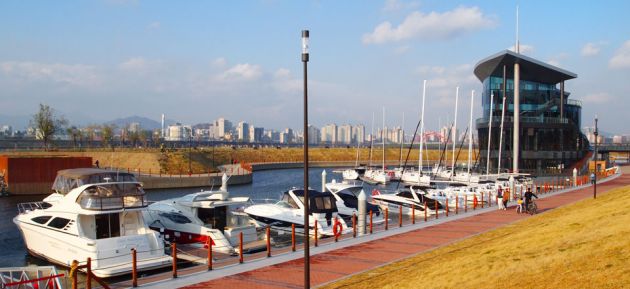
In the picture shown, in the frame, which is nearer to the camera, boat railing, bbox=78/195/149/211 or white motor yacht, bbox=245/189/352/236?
boat railing, bbox=78/195/149/211

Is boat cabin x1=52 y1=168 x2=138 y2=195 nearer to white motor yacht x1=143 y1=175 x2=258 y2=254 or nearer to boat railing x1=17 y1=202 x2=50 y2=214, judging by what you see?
boat railing x1=17 y1=202 x2=50 y2=214

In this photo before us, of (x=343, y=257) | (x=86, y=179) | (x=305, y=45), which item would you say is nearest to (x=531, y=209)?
(x=343, y=257)

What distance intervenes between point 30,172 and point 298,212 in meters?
39.0

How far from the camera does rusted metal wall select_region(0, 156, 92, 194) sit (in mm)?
53344

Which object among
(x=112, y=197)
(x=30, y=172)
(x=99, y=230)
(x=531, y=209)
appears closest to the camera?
(x=112, y=197)

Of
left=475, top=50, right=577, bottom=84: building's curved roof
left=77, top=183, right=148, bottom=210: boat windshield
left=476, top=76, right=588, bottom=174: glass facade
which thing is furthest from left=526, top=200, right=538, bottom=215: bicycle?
left=475, top=50, right=577, bottom=84: building's curved roof

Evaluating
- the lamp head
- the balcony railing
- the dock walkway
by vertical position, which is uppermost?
the balcony railing

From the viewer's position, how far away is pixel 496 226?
25.4m

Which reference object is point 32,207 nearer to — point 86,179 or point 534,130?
point 86,179

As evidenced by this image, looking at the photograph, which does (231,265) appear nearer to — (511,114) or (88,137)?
(511,114)

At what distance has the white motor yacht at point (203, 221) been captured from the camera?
23516 millimetres

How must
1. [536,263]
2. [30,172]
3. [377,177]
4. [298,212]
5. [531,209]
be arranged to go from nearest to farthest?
[536,263] → [298,212] → [531,209] → [30,172] → [377,177]

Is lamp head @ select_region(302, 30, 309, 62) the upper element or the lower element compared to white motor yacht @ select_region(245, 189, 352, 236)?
upper

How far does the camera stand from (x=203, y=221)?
25969 millimetres
